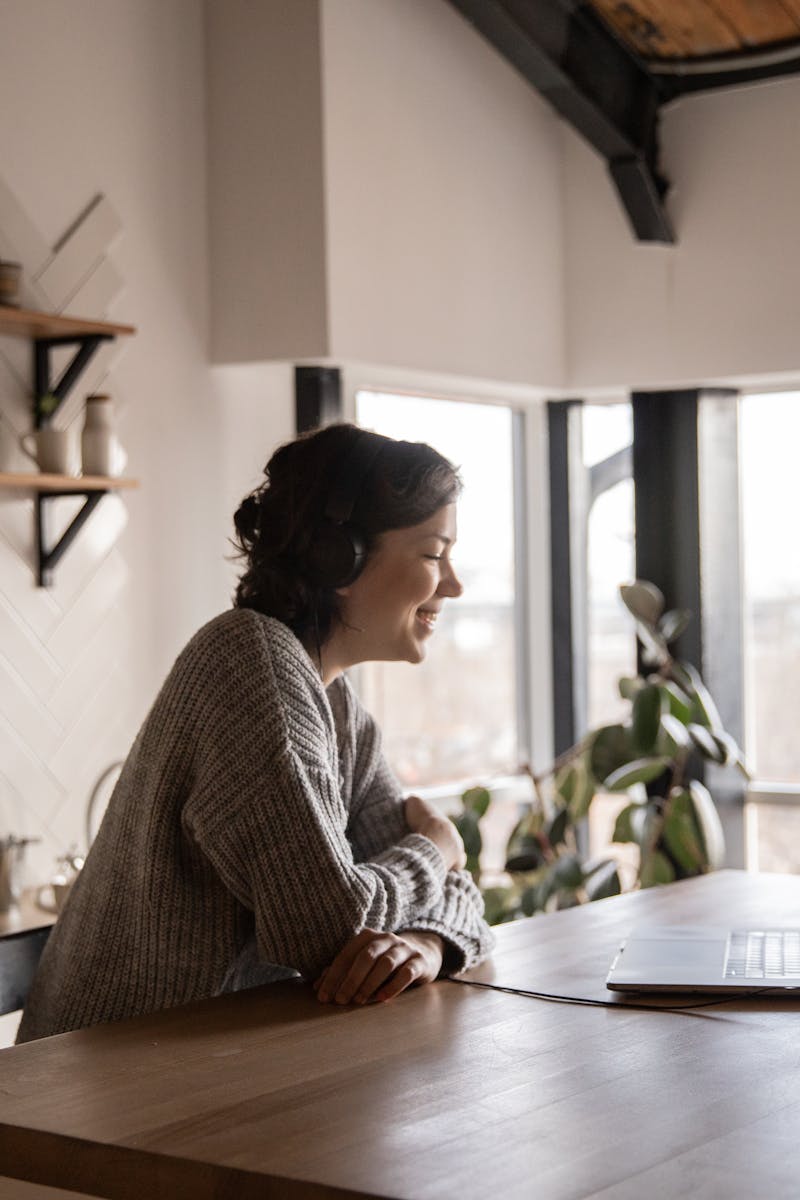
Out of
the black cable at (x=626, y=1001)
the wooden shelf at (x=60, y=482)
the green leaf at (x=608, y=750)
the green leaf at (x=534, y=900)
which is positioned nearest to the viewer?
the black cable at (x=626, y=1001)

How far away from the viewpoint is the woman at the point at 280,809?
5.87 ft

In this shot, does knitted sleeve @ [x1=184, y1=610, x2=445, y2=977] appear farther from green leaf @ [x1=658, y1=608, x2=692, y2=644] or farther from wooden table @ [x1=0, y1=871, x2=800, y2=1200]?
green leaf @ [x1=658, y1=608, x2=692, y2=644]

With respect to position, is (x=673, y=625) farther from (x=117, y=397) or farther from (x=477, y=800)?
(x=117, y=397)

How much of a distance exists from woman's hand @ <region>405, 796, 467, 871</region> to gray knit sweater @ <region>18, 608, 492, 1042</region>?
0.41 feet

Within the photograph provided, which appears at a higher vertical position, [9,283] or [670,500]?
[9,283]

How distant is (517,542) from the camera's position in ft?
14.2

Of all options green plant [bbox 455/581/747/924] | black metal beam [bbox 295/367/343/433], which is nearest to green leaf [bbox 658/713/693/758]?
green plant [bbox 455/581/747/924]

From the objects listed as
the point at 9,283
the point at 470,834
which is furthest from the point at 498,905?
the point at 9,283

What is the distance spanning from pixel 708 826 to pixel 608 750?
0.29 meters

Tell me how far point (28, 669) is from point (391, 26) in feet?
5.50

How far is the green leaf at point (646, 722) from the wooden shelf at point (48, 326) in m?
1.42

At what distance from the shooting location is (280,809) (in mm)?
1783

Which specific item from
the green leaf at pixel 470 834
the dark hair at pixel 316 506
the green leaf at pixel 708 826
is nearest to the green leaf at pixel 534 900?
the green leaf at pixel 470 834

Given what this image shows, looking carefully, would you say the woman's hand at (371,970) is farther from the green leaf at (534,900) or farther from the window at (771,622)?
the window at (771,622)
